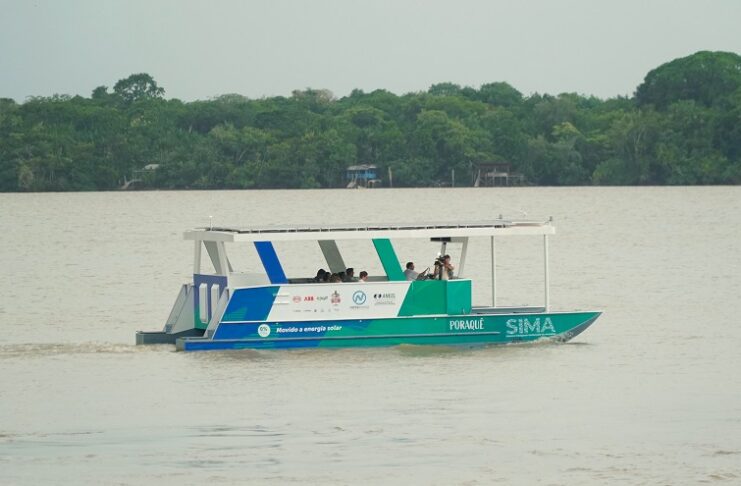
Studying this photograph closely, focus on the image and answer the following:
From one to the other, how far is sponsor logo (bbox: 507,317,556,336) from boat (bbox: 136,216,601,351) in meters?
0.02

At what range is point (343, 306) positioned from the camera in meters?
24.9

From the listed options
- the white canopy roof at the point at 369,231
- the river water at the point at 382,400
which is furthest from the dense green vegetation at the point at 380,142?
the white canopy roof at the point at 369,231

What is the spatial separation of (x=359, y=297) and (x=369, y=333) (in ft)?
1.84

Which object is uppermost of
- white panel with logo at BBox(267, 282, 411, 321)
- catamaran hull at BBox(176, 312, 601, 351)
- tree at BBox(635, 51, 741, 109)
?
tree at BBox(635, 51, 741, 109)

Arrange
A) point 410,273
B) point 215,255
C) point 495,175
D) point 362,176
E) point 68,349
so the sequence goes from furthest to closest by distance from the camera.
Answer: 1. point 362,176
2. point 495,175
3. point 68,349
4. point 410,273
5. point 215,255

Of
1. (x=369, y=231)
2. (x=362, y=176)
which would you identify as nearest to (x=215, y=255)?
(x=369, y=231)

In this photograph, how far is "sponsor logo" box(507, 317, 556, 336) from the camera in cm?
2562

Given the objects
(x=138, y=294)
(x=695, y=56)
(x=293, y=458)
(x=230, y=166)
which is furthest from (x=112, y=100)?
(x=293, y=458)

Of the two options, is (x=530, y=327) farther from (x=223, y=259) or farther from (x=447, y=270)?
(x=223, y=259)

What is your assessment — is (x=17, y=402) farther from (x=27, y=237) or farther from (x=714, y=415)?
(x=27, y=237)

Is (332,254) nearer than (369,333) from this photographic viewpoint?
No

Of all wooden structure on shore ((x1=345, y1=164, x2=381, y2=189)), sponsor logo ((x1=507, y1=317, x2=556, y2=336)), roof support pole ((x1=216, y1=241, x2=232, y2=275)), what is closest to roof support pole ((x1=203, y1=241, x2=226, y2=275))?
roof support pole ((x1=216, y1=241, x2=232, y2=275))

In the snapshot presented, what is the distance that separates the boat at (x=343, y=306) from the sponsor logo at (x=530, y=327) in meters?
0.02

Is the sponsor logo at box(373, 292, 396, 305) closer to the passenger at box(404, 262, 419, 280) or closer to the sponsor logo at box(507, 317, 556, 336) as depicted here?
the passenger at box(404, 262, 419, 280)
